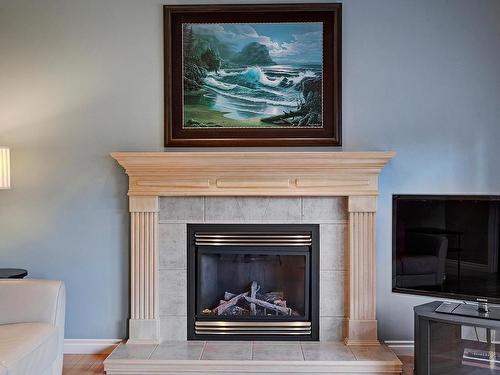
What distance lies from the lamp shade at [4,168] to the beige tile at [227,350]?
5.34 ft

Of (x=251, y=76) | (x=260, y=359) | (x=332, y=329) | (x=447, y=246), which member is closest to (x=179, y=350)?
(x=260, y=359)

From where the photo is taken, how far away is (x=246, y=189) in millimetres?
3229

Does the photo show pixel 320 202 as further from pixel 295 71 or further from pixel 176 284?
pixel 176 284

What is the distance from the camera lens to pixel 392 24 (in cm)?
328

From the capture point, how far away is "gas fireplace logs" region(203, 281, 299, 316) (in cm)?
335

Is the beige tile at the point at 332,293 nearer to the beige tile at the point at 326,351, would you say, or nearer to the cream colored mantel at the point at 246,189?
the cream colored mantel at the point at 246,189

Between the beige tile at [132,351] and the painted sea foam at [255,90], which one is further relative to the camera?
the painted sea foam at [255,90]

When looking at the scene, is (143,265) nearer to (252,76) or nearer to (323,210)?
(323,210)

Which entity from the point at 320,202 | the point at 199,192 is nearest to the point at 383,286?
the point at 320,202

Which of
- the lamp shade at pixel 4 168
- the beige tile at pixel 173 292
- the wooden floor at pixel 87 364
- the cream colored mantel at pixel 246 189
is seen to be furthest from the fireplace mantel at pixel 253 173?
the wooden floor at pixel 87 364

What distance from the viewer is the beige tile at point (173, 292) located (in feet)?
10.8

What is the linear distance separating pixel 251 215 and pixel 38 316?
141 cm

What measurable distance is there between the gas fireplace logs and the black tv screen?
805 mm

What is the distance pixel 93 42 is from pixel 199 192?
1.25 metres
